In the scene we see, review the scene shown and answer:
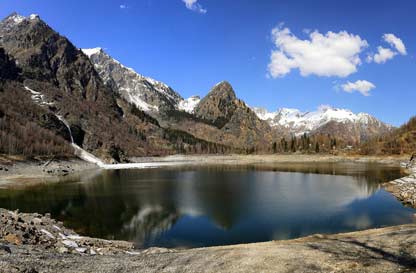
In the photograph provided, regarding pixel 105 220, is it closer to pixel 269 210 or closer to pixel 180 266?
pixel 269 210

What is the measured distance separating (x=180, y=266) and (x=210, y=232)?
20.9 metres

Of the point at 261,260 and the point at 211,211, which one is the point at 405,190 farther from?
the point at 261,260

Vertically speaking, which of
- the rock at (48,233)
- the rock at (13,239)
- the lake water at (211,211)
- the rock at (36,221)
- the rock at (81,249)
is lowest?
the lake water at (211,211)

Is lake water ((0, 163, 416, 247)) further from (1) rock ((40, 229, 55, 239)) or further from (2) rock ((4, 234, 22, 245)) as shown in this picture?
(2) rock ((4, 234, 22, 245))

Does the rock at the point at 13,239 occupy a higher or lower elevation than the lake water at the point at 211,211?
higher

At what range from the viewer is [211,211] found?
5959 centimetres

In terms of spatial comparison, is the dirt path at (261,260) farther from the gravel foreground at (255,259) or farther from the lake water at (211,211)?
the lake water at (211,211)

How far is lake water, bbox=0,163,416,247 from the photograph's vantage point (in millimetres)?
45344

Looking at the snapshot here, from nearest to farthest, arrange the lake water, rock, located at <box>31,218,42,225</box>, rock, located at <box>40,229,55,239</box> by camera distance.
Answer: rock, located at <box>40,229,55,239</box> < rock, located at <box>31,218,42,225</box> < the lake water

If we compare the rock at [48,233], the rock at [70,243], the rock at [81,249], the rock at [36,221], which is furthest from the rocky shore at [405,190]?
the rock at [36,221]

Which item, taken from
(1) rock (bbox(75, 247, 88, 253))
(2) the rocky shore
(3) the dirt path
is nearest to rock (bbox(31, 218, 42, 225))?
(1) rock (bbox(75, 247, 88, 253))

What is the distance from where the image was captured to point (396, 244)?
27516 millimetres

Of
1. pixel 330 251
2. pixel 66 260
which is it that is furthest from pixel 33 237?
pixel 330 251

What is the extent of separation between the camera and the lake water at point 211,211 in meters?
45.3
